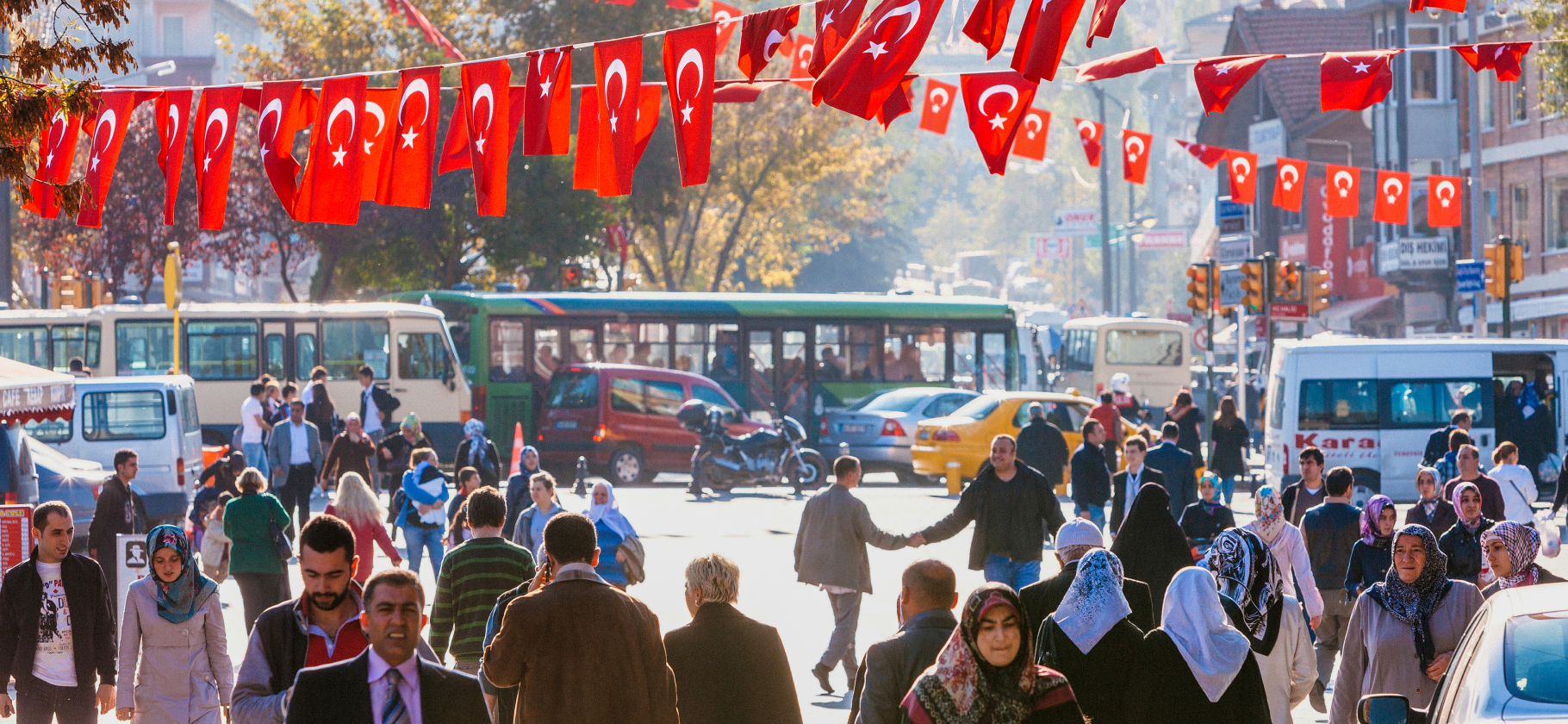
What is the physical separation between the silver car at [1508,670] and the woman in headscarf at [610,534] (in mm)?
5445

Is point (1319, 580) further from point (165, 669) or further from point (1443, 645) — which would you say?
point (165, 669)

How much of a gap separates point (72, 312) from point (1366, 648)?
1003 inches

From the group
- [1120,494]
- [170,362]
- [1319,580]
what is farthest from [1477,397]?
[170,362]

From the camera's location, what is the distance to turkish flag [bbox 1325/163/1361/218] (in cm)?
2080

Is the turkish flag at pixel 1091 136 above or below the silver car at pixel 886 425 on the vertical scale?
above

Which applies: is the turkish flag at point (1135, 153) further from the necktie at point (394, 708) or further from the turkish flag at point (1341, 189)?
the necktie at point (394, 708)

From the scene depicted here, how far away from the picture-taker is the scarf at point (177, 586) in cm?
783

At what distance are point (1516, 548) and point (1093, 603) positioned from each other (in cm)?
327

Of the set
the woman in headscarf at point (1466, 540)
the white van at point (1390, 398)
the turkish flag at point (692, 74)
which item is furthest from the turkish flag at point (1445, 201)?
the turkish flag at point (692, 74)

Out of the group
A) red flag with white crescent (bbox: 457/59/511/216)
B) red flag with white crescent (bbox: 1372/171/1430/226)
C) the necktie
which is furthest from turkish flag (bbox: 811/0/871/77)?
red flag with white crescent (bbox: 1372/171/1430/226)

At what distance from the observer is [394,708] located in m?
4.78

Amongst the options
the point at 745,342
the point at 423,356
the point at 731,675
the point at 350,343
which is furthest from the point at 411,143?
the point at 745,342

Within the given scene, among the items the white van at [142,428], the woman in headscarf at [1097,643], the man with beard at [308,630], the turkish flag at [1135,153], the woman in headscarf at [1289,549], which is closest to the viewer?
the man with beard at [308,630]

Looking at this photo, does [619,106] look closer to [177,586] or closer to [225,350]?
[177,586]
